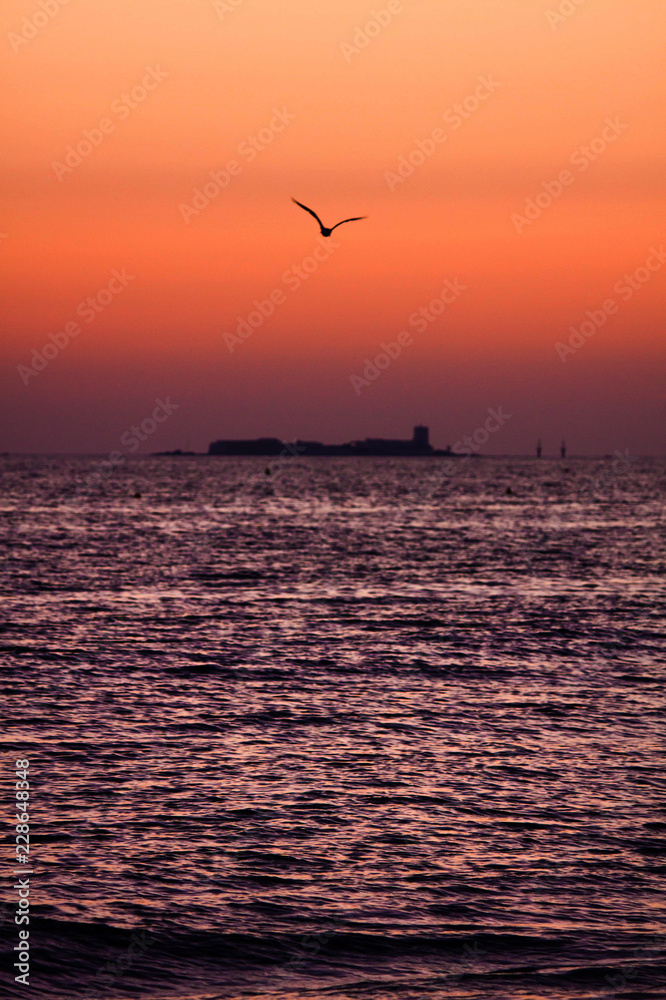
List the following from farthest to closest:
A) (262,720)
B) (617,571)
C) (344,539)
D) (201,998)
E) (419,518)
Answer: (419,518)
(344,539)
(617,571)
(262,720)
(201,998)

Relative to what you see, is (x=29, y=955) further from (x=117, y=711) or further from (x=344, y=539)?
(x=344, y=539)

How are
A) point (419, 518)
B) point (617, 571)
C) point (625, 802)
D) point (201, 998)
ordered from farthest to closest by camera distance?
point (419, 518) < point (617, 571) < point (625, 802) < point (201, 998)

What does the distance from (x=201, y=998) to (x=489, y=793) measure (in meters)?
9.09

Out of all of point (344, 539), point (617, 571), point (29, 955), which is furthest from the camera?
point (344, 539)

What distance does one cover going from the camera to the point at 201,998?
13484 millimetres

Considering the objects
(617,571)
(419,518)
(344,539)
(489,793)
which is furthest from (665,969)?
(419,518)

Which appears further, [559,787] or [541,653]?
[541,653]

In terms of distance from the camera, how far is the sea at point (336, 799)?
14.6 meters

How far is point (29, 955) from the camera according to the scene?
47.9 ft

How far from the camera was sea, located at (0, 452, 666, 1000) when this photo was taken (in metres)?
14.6

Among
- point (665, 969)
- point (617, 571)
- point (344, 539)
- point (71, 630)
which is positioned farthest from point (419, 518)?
point (665, 969)

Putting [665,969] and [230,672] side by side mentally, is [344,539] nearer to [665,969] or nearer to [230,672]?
[230,672]

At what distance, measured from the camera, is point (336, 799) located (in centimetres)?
2089

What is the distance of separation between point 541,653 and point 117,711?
16.1m
